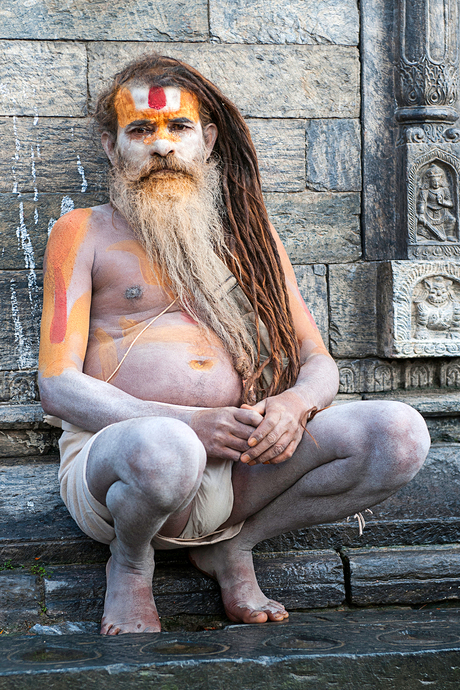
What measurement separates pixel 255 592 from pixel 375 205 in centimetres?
208

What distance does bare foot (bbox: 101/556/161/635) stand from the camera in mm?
2201

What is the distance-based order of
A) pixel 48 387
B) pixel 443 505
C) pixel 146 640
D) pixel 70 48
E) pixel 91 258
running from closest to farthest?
1. pixel 146 640
2. pixel 48 387
3. pixel 91 258
4. pixel 443 505
5. pixel 70 48

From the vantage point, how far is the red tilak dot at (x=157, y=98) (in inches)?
107

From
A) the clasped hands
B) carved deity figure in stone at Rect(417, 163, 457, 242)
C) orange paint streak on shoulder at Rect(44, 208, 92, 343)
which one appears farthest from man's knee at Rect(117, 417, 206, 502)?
carved deity figure in stone at Rect(417, 163, 457, 242)

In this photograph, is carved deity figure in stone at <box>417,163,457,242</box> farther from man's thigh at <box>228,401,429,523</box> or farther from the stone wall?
man's thigh at <box>228,401,429,523</box>

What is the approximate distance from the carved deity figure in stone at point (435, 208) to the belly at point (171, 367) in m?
1.47

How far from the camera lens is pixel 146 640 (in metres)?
1.96

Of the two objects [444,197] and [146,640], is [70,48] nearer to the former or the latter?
[444,197]

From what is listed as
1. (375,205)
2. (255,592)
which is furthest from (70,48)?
(255,592)

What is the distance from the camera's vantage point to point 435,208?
3.50m

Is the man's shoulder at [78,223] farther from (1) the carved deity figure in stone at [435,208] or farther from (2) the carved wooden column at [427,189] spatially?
(1) the carved deity figure in stone at [435,208]

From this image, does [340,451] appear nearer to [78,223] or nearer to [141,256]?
[141,256]

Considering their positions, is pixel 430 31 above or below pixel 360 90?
above

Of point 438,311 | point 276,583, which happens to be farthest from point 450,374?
point 276,583
